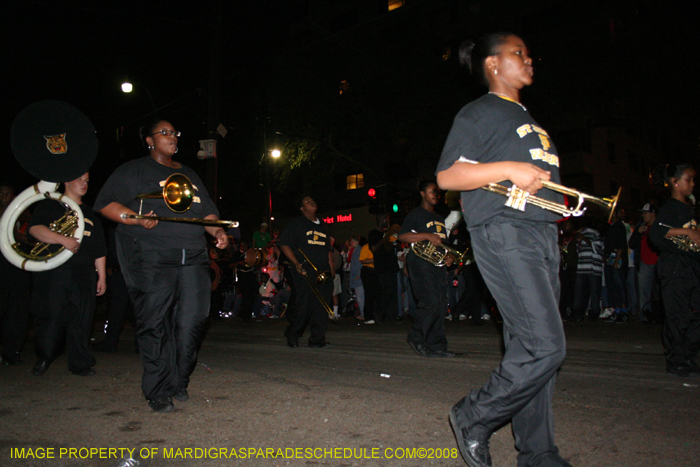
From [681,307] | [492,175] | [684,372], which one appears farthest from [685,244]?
[492,175]

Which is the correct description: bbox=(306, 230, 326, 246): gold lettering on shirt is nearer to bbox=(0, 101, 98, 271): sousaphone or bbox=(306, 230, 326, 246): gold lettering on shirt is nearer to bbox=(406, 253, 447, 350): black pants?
bbox=(406, 253, 447, 350): black pants

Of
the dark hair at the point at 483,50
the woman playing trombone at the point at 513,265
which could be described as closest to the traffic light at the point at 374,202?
the dark hair at the point at 483,50

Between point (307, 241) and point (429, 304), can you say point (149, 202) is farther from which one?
point (307, 241)

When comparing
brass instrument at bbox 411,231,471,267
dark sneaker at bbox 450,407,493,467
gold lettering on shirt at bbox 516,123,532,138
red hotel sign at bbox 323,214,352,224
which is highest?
red hotel sign at bbox 323,214,352,224

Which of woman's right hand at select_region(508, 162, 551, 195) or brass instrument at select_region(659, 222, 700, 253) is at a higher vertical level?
woman's right hand at select_region(508, 162, 551, 195)

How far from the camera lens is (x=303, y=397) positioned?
4.65 m

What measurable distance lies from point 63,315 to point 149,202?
7.52ft

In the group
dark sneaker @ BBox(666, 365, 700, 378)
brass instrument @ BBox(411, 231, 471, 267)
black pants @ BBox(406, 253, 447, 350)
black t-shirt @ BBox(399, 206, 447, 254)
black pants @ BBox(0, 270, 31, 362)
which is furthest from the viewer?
black t-shirt @ BBox(399, 206, 447, 254)

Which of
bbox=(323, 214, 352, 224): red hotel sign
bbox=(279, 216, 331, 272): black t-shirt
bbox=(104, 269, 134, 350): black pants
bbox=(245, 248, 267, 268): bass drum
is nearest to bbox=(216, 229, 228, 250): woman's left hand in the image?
bbox=(279, 216, 331, 272): black t-shirt

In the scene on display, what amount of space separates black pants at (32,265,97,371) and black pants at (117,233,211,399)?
1860 mm

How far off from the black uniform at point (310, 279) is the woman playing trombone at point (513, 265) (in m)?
5.32

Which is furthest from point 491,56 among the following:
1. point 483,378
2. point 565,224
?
point 565,224

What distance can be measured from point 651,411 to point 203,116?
25.0 metres

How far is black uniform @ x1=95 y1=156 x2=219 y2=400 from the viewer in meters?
4.24
